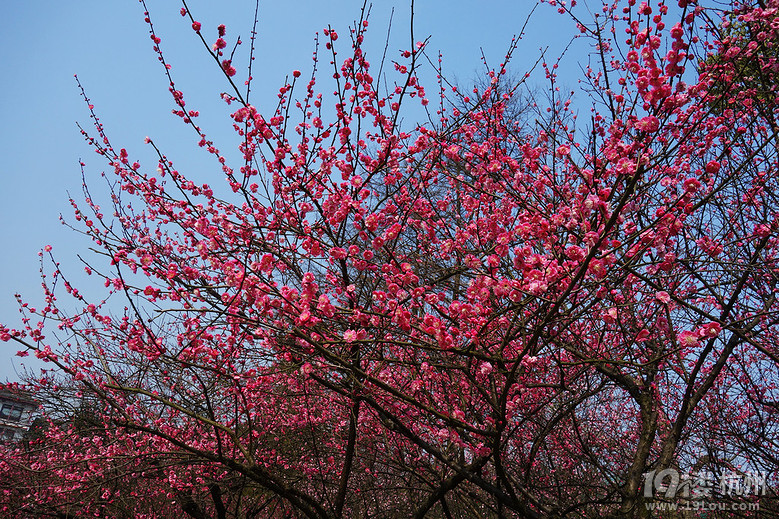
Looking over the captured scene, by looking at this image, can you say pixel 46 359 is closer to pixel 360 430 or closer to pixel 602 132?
pixel 360 430

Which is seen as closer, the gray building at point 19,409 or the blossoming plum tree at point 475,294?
the blossoming plum tree at point 475,294

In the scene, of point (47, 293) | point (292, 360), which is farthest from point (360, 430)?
point (47, 293)

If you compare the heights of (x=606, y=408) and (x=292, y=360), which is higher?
(x=606, y=408)

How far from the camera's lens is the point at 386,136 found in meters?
3.85

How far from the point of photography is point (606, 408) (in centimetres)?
793

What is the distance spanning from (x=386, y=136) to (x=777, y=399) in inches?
244

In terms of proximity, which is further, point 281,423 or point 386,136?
point 281,423

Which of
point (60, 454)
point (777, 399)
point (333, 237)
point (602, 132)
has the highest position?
point (602, 132)

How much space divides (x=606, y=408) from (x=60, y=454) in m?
9.74

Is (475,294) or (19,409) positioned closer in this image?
(475,294)

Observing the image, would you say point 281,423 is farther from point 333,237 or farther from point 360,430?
point 333,237

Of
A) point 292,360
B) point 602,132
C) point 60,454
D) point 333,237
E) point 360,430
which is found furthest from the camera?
point 60,454

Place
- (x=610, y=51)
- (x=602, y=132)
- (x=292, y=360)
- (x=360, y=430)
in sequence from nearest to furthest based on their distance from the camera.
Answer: (x=292, y=360), (x=602, y=132), (x=610, y=51), (x=360, y=430)

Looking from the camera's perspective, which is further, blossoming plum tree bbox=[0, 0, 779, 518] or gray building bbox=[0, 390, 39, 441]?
gray building bbox=[0, 390, 39, 441]
